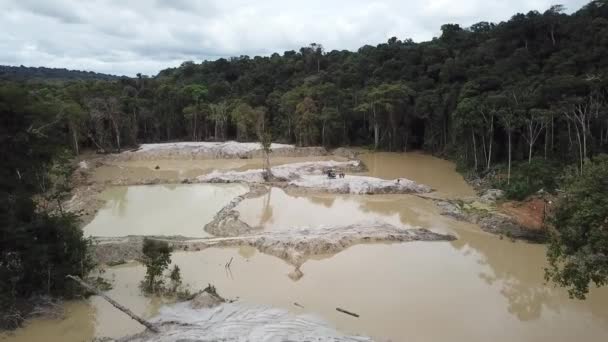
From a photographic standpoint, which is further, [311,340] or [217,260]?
[217,260]

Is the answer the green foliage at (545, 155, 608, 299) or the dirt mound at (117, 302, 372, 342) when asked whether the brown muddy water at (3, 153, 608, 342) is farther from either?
the green foliage at (545, 155, 608, 299)

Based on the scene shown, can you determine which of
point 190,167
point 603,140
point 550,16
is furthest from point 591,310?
point 550,16

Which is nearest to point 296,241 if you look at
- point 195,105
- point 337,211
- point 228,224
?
point 228,224

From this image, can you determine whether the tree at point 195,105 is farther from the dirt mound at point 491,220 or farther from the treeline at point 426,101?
the dirt mound at point 491,220

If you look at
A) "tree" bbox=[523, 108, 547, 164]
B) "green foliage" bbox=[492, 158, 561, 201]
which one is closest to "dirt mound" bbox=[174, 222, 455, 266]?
→ "green foliage" bbox=[492, 158, 561, 201]

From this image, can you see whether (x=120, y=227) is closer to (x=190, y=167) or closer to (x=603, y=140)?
(x=190, y=167)

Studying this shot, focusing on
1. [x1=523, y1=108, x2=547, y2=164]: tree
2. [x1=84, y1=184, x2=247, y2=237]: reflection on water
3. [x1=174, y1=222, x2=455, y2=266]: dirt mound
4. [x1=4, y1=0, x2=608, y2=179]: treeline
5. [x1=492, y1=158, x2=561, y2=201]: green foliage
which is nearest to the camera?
[x1=174, y1=222, x2=455, y2=266]: dirt mound

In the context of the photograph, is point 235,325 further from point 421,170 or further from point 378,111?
point 378,111

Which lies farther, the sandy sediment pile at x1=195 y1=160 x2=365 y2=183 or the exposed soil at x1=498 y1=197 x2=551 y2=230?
the sandy sediment pile at x1=195 y1=160 x2=365 y2=183
